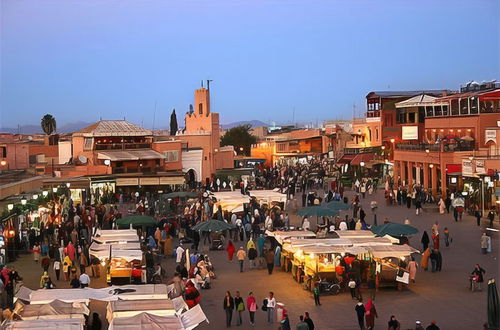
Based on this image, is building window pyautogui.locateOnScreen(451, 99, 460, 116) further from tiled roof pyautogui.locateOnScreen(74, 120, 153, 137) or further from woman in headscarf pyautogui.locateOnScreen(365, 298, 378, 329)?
woman in headscarf pyautogui.locateOnScreen(365, 298, 378, 329)

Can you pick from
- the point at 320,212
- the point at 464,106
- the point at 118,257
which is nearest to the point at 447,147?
the point at 464,106

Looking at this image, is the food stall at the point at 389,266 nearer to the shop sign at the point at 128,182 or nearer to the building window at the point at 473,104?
the building window at the point at 473,104

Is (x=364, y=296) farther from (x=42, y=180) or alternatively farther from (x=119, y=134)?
(x=119, y=134)

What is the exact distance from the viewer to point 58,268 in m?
25.6

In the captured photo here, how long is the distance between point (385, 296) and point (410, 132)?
133 ft

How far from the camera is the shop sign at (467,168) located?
40.3m

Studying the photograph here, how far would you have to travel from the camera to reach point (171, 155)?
61938 mm

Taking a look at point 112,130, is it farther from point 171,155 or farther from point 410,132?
point 410,132

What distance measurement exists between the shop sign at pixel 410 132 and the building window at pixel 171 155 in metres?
17.4

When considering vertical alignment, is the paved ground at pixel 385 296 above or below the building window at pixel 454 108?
below

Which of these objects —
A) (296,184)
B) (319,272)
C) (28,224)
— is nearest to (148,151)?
(296,184)

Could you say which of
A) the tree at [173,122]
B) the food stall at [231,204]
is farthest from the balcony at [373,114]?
the tree at [173,122]

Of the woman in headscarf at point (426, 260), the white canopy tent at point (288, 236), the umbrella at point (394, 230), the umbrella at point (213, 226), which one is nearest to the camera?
the woman in headscarf at point (426, 260)

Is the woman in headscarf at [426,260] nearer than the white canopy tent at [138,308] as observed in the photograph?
No
